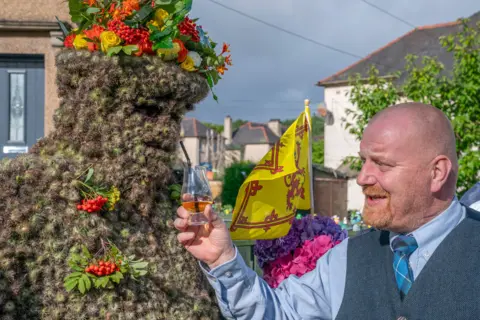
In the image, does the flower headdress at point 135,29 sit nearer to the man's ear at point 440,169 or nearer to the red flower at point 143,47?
the red flower at point 143,47

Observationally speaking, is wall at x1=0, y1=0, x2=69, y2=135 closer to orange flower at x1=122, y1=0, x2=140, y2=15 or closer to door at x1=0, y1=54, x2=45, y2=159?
door at x1=0, y1=54, x2=45, y2=159

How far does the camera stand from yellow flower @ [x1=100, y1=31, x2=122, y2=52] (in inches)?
116

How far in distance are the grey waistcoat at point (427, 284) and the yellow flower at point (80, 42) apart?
1729 mm

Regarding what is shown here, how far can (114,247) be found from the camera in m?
2.81

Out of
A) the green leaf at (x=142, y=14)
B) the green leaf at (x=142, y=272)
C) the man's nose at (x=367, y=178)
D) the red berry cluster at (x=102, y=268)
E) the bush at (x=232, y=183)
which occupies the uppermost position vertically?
the green leaf at (x=142, y=14)

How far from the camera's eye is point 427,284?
198cm

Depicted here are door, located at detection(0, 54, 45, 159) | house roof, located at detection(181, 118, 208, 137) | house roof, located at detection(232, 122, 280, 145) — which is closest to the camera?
door, located at detection(0, 54, 45, 159)

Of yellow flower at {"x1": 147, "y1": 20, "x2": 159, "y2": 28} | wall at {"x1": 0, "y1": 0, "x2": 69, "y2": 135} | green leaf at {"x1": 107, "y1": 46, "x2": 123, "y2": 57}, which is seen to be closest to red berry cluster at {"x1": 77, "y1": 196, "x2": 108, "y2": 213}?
green leaf at {"x1": 107, "y1": 46, "x2": 123, "y2": 57}

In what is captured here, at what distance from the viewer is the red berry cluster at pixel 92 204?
278 cm

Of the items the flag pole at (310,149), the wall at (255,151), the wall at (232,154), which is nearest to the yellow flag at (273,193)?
the flag pole at (310,149)

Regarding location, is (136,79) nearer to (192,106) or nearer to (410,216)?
(192,106)

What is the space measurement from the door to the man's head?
3874 mm

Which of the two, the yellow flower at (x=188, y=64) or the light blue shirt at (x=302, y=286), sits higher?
the yellow flower at (x=188, y=64)

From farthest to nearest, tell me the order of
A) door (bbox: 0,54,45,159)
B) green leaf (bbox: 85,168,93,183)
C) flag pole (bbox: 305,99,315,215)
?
door (bbox: 0,54,45,159)
flag pole (bbox: 305,99,315,215)
green leaf (bbox: 85,168,93,183)
